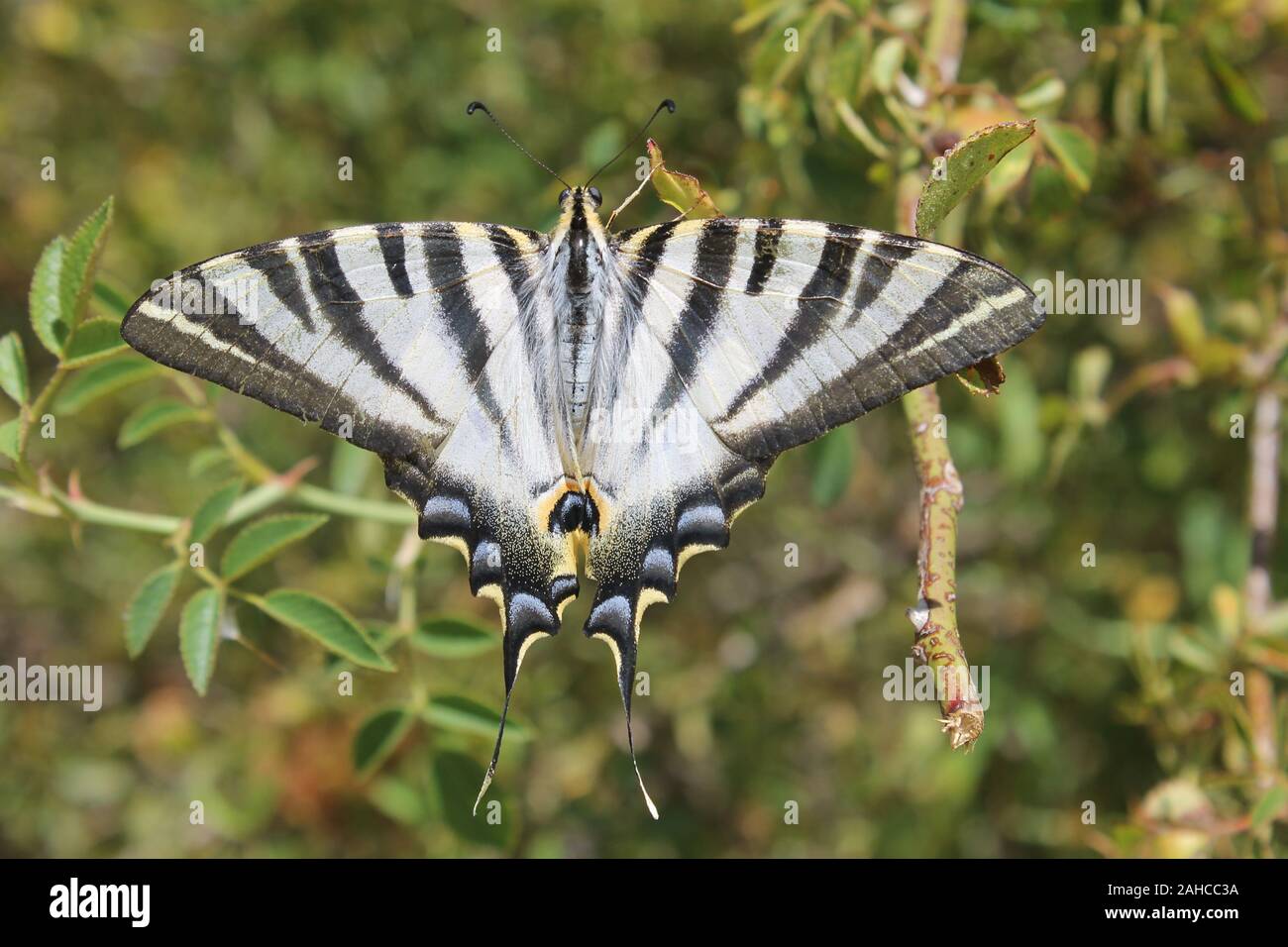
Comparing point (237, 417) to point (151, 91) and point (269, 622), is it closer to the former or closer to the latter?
point (151, 91)

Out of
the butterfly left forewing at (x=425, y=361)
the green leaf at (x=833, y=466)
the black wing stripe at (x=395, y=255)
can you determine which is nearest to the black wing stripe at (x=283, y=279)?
the butterfly left forewing at (x=425, y=361)

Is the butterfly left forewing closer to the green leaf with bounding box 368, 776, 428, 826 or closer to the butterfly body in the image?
the butterfly body

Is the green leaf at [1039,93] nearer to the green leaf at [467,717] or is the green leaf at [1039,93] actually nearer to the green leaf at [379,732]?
the green leaf at [467,717]

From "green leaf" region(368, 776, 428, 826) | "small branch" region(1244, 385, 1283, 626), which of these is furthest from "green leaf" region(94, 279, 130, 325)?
"small branch" region(1244, 385, 1283, 626)

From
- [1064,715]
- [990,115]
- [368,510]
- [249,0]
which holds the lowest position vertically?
[1064,715]

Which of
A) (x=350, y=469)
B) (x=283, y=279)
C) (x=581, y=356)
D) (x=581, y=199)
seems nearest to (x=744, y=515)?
(x=350, y=469)

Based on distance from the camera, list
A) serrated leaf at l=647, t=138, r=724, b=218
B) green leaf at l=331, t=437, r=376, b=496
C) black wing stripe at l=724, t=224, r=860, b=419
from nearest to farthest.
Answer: serrated leaf at l=647, t=138, r=724, b=218 → black wing stripe at l=724, t=224, r=860, b=419 → green leaf at l=331, t=437, r=376, b=496

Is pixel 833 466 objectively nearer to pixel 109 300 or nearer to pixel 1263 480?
pixel 1263 480
